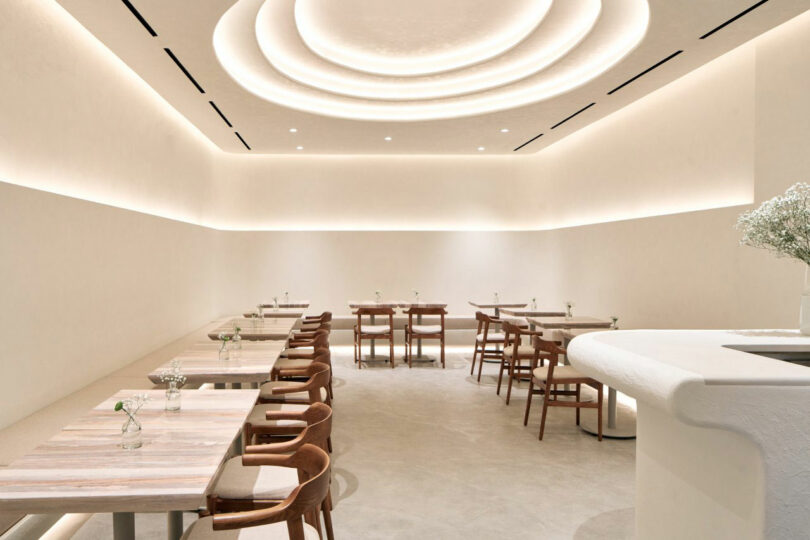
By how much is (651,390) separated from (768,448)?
25 centimetres

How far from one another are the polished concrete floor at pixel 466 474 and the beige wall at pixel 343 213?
6.09 feet

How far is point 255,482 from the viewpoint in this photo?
220 centimetres

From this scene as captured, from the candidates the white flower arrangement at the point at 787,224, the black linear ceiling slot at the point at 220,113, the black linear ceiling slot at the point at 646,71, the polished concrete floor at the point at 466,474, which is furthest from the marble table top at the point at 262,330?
the black linear ceiling slot at the point at 646,71

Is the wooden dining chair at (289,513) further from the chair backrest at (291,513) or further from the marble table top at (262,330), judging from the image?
the marble table top at (262,330)

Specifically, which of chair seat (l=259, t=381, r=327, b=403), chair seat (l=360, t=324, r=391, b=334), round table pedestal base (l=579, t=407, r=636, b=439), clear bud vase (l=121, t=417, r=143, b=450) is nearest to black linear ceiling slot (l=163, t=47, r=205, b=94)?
chair seat (l=259, t=381, r=327, b=403)

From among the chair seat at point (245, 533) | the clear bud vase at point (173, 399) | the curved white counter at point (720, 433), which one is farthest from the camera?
the clear bud vase at point (173, 399)

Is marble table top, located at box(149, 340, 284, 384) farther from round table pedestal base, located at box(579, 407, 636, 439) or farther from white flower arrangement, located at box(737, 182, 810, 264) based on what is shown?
round table pedestal base, located at box(579, 407, 636, 439)

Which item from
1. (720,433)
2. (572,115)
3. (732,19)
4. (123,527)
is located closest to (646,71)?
(732,19)

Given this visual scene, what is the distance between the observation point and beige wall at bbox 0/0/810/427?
3.83 metres

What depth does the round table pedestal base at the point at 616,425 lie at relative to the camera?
4393 millimetres

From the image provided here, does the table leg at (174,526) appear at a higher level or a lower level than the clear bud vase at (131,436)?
lower

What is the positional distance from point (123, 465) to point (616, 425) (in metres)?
4.17

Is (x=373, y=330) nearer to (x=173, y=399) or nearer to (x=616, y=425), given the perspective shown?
(x=616, y=425)

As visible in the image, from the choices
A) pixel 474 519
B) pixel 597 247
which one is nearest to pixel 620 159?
pixel 597 247
